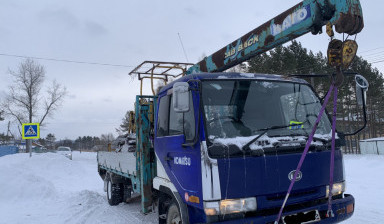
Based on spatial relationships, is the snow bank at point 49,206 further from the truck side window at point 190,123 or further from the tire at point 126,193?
the truck side window at point 190,123

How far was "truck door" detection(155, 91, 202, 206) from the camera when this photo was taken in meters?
3.47

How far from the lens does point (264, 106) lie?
12.7 feet

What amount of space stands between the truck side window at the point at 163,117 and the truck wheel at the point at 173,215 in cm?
102

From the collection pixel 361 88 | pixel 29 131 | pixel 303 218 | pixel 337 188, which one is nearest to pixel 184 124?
pixel 303 218

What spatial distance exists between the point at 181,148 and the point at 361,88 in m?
2.33

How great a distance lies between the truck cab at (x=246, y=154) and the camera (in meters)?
3.29

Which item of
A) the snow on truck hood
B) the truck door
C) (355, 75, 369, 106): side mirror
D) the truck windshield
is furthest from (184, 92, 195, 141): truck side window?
(355, 75, 369, 106): side mirror

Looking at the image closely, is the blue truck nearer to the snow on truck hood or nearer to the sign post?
the snow on truck hood

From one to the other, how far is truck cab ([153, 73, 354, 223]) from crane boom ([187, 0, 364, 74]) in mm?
643

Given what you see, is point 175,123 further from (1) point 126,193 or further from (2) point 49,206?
(2) point 49,206

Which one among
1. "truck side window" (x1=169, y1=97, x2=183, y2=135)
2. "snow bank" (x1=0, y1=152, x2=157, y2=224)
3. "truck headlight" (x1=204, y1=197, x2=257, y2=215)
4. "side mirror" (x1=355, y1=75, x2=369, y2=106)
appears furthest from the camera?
"snow bank" (x1=0, y1=152, x2=157, y2=224)

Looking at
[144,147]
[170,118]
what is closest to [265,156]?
[170,118]

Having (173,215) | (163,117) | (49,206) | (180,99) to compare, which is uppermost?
(180,99)

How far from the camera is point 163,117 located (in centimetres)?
457
